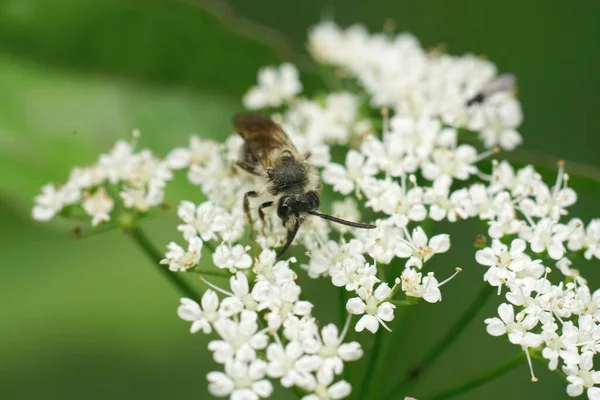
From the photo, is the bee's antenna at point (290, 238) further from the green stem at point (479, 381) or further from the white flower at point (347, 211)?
the green stem at point (479, 381)

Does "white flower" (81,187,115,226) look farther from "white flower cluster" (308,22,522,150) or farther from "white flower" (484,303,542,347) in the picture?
"white flower" (484,303,542,347)

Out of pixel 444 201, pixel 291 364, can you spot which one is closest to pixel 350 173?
pixel 444 201

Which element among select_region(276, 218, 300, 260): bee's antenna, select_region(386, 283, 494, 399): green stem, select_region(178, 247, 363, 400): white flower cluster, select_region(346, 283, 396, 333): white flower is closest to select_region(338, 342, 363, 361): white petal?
select_region(178, 247, 363, 400): white flower cluster

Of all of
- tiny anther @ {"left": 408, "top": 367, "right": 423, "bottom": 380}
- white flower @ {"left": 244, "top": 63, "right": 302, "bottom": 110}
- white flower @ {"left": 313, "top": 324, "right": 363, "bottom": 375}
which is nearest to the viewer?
white flower @ {"left": 313, "top": 324, "right": 363, "bottom": 375}

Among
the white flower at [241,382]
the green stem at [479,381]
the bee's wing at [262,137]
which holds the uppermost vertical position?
the bee's wing at [262,137]

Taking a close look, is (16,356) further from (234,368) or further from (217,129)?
(234,368)

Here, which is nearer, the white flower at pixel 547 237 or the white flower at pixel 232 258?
the white flower at pixel 232 258

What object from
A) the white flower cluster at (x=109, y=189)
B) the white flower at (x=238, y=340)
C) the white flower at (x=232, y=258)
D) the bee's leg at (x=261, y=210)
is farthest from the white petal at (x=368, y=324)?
the white flower cluster at (x=109, y=189)

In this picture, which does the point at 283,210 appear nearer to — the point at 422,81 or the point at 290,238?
the point at 290,238
